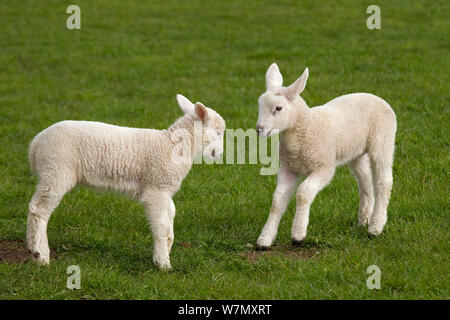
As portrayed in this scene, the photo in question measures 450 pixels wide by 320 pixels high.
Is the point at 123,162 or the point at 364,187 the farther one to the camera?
the point at 364,187

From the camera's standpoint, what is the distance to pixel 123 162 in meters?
5.54

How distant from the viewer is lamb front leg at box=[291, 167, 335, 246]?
5.66 meters

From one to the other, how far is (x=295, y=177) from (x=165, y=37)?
343 inches

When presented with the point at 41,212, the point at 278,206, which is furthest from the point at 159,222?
the point at 278,206

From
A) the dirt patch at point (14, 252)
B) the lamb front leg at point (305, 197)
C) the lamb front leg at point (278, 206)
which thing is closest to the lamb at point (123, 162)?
the dirt patch at point (14, 252)

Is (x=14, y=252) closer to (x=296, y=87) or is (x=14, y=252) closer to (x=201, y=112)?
(x=201, y=112)

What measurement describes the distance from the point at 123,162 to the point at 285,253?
1.60 meters

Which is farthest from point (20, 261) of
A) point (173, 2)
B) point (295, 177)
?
point (173, 2)

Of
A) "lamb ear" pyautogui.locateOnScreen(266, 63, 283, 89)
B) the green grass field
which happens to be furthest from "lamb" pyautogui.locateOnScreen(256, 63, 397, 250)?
the green grass field

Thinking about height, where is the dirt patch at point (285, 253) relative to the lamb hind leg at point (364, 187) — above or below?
below

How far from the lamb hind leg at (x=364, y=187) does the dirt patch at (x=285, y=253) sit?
2.58 feet

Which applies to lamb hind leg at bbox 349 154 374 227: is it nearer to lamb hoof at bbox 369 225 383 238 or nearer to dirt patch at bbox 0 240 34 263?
lamb hoof at bbox 369 225 383 238

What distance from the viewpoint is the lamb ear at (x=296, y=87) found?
18.1 ft

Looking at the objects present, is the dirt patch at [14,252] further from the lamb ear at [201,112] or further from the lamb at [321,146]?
the lamb at [321,146]
